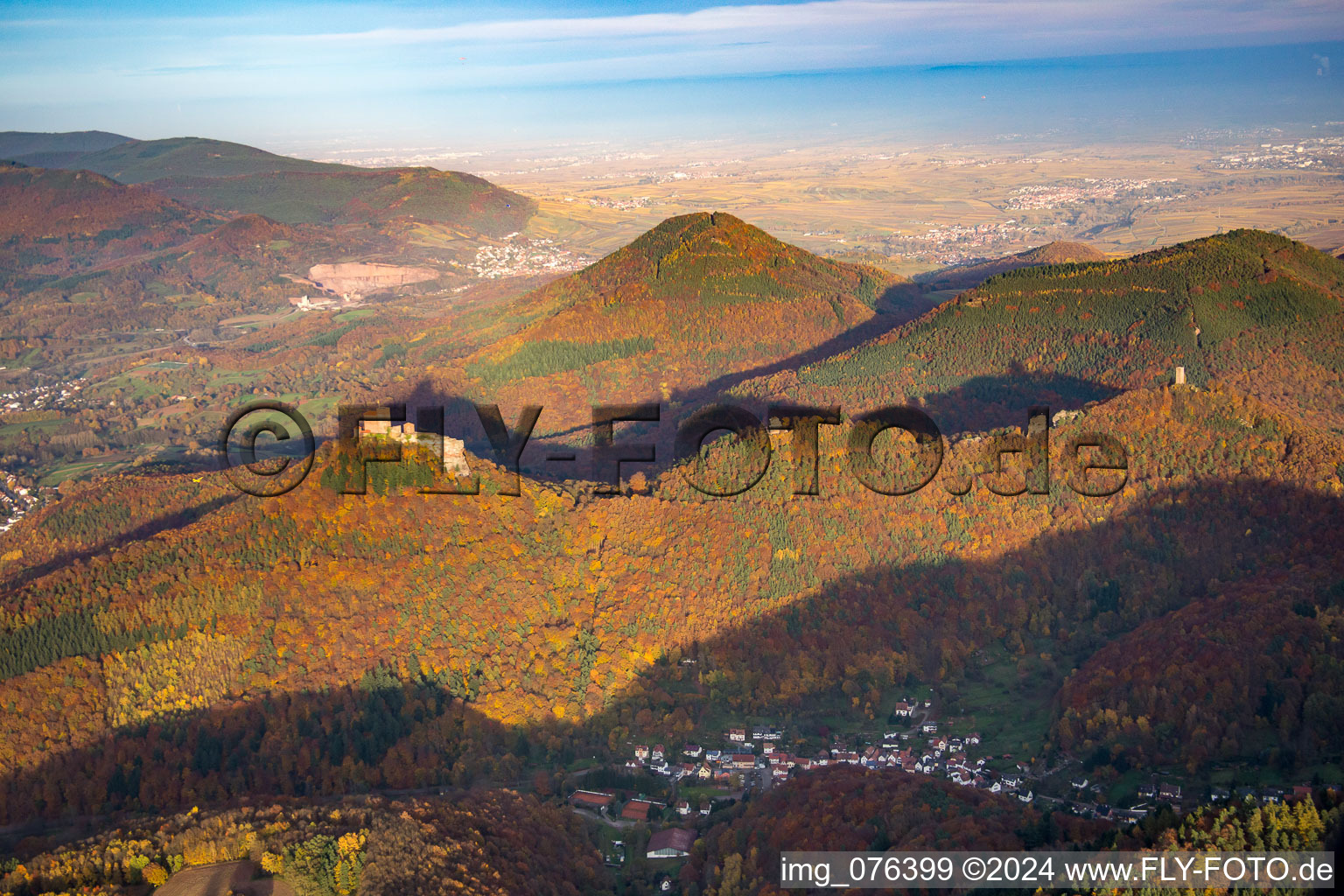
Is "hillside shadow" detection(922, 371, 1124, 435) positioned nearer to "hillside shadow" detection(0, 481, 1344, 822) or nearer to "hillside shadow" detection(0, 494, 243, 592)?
"hillside shadow" detection(0, 481, 1344, 822)

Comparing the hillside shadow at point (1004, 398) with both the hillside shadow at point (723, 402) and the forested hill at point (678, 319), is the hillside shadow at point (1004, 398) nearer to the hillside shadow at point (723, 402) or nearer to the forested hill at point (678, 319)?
the hillside shadow at point (723, 402)

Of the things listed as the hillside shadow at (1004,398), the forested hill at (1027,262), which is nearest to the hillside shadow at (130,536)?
the hillside shadow at (1004,398)

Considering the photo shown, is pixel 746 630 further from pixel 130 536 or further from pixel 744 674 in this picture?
pixel 130 536

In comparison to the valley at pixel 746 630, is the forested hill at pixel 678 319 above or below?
above

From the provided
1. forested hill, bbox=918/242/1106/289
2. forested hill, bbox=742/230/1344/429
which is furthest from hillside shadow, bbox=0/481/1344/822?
forested hill, bbox=918/242/1106/289

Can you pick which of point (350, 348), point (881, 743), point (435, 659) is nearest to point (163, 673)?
point (435, 659)

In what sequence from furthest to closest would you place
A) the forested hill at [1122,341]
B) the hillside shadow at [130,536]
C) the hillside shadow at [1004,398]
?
1. the forested hill at [1122,341]
2. the hillside shadow at [1004,398]
3. the hillside shadow at [130,536]

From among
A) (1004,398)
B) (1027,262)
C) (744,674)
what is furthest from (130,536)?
(1027,262)
